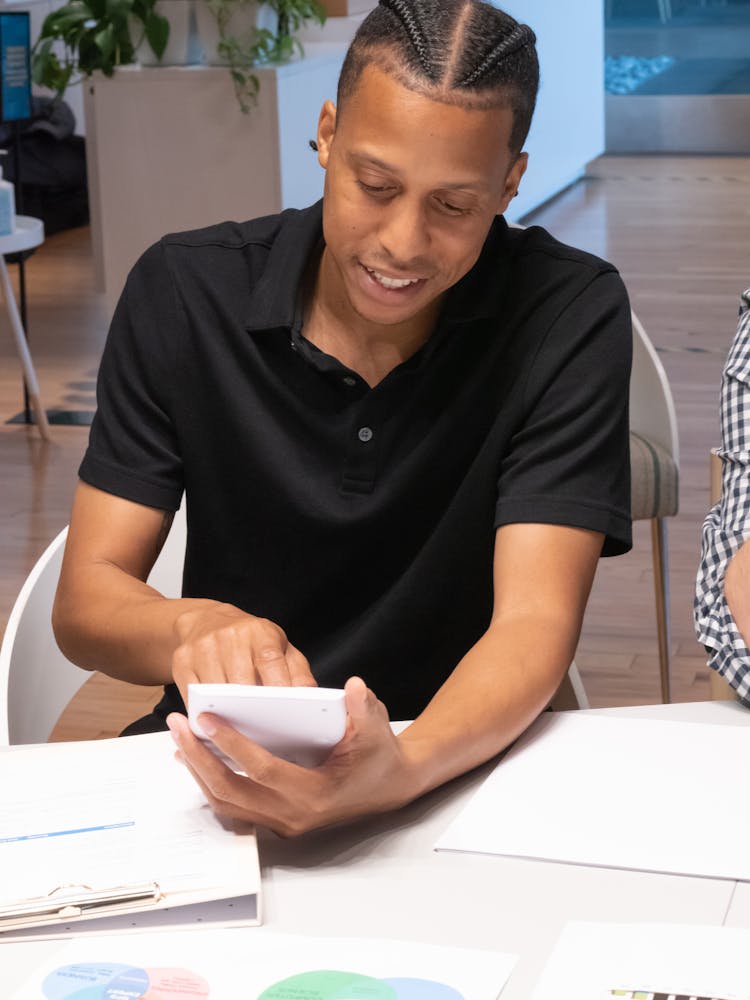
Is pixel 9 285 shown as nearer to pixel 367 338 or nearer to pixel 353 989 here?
pixel 367 338

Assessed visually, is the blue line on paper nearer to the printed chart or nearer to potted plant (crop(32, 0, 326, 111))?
the printed chart

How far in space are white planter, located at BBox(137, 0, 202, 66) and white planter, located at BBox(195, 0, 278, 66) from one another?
0.03m

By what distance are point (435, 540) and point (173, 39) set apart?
3390 mm

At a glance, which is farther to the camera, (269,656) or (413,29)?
(413,29)

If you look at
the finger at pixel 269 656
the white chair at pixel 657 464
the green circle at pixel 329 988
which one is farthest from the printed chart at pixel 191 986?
the white chair at pixel 657 464

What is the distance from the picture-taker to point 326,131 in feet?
4.68

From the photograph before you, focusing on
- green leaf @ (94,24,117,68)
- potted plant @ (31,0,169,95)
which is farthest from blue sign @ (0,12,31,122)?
green leaf @ (94,24,117,68)

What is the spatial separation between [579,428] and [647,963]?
62cm

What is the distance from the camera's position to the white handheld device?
39.0 inches

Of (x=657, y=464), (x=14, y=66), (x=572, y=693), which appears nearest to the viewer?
(x=572, y=693)

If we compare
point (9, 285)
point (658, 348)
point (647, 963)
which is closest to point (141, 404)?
point (647, 963)

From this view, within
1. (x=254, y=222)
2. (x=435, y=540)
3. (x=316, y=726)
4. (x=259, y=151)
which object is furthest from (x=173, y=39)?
(x=316, y=726)

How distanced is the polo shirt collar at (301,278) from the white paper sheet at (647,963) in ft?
2.31

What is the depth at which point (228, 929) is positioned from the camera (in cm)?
100
